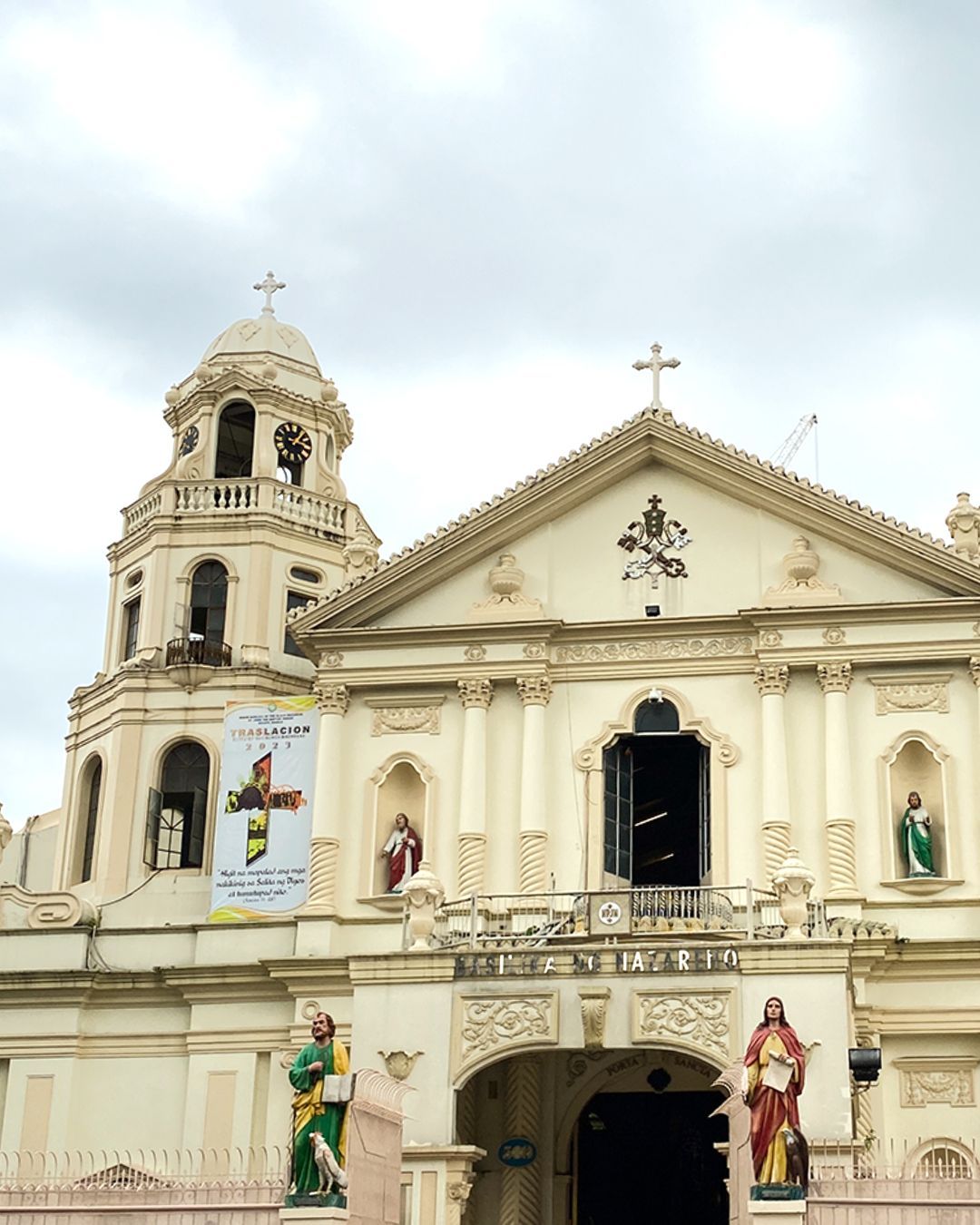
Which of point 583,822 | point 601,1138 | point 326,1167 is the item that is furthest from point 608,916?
point 326,1167

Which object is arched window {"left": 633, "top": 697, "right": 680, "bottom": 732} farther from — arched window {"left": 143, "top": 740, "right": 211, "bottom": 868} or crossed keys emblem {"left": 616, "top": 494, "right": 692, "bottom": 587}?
arched window {"left": 143, "top": 740, "right": 211, "bottom": 868}

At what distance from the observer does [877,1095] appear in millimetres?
31125

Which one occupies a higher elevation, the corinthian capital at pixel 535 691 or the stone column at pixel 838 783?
the corinthian capital at pixel 535 691

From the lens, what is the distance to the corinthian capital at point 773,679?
33.6 m

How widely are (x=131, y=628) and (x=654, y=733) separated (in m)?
13.5

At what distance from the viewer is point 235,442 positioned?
43969mm

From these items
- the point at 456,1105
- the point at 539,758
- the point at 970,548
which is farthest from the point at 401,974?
the point at 970,548

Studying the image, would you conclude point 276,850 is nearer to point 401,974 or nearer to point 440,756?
point 440,756

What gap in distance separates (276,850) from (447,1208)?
9257 millimetres

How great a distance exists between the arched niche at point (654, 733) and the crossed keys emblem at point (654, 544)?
212cm

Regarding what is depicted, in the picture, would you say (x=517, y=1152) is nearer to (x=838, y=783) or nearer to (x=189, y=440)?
(x=838, y=783)

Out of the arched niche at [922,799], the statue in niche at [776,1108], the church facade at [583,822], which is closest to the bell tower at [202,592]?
the church facade at [583,822]

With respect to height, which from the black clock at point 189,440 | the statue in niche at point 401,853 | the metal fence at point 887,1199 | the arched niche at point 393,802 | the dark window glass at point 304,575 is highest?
the black clock at point 189,440

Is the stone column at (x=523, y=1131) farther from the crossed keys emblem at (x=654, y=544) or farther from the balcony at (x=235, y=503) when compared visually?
the balcony at (x=235, y=503)
